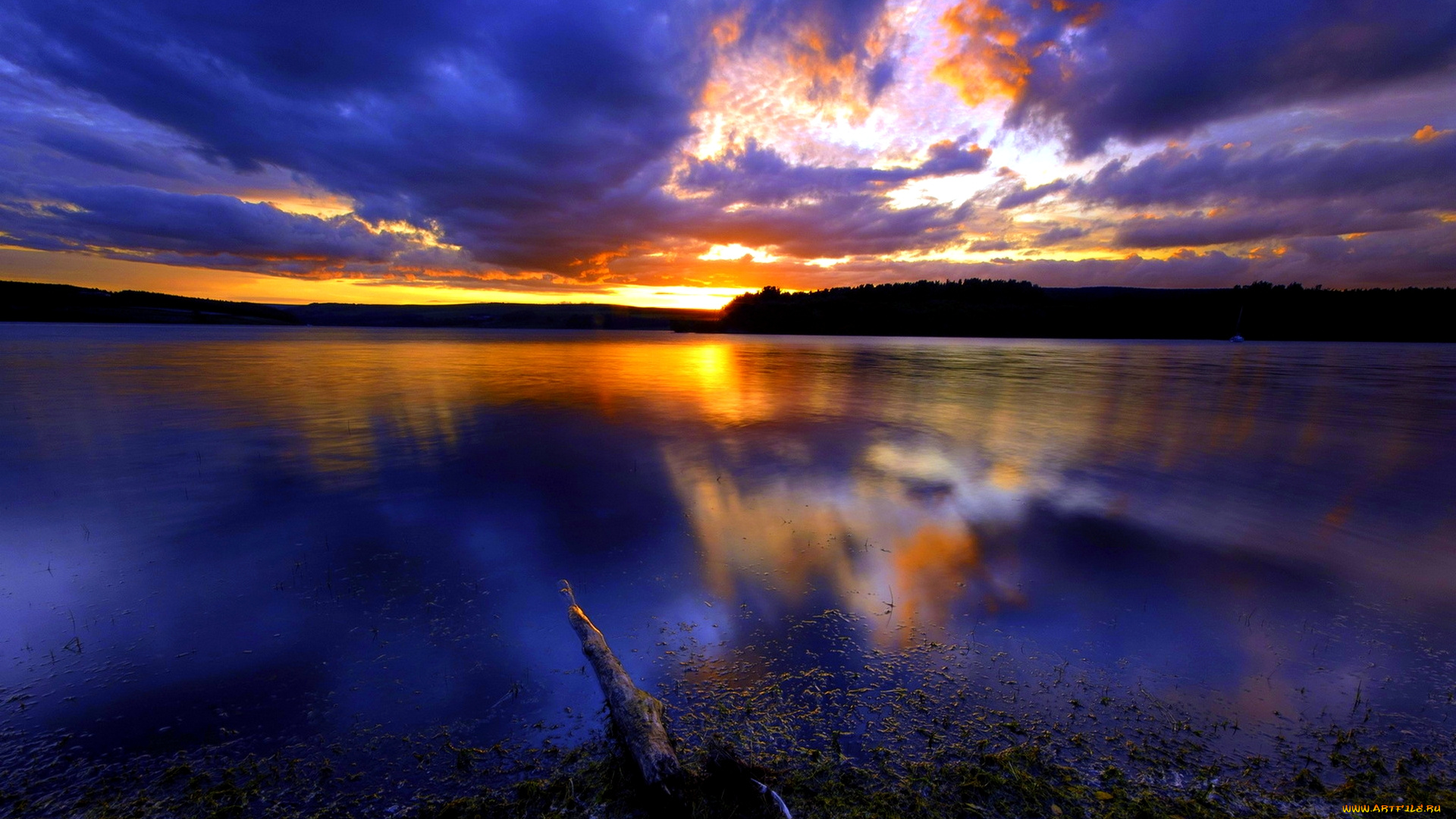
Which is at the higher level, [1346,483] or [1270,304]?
[1270,304]

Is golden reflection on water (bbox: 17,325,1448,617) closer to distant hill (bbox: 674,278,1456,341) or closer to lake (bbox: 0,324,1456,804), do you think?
lake (bbox: 0,324,1456,804)

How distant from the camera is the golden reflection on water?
29.2ft

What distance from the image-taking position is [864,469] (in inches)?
591

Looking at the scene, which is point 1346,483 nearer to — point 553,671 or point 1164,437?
point 1164,437

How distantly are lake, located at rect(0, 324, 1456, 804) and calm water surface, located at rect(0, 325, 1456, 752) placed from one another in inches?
2.1

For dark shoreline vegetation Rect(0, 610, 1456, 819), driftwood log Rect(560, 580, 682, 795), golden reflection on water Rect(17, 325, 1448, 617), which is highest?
driftwood log Rect(560, 580, 682, 795)

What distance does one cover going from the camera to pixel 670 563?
8.52 m

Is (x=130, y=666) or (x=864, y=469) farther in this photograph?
(x=864, y=469)

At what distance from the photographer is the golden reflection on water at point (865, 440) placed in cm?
891

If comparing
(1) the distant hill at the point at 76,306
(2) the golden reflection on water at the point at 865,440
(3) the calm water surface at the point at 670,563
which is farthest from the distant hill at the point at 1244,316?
(1) the distant hill at the point at 76,306

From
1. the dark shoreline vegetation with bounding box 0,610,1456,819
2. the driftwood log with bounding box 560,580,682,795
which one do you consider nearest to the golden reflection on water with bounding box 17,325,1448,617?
the dark shoreline vegetation with bounding box 0,610,1456,819

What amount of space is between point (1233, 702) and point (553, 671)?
674 cm

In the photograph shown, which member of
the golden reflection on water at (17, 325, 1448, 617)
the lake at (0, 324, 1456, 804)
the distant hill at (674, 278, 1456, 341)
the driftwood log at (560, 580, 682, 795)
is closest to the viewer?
the driftwood log at (560, 580, 682, 795)

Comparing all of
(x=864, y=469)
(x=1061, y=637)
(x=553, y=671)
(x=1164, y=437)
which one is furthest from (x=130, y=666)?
(x=1164, y=437)
